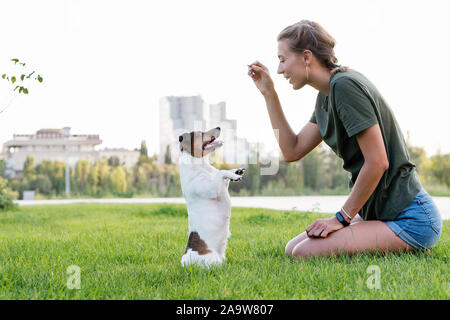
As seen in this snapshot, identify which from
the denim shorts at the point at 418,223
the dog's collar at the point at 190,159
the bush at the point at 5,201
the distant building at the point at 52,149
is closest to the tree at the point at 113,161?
the distant building at the point at 52,149

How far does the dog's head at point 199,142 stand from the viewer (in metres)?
2.42

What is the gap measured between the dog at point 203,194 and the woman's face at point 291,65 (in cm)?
56

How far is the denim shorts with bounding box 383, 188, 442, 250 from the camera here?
100 inches

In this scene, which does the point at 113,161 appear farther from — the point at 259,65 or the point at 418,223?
the point at 418,223

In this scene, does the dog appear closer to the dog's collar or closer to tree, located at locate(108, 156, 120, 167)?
the dog's collar

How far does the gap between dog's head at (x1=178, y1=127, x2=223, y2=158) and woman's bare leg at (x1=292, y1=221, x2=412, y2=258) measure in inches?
35.2

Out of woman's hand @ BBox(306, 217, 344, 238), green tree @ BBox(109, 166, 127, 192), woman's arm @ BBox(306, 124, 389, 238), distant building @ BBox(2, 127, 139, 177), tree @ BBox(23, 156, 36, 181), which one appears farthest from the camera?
distant building @ BBox(2, 127, 139, 177)

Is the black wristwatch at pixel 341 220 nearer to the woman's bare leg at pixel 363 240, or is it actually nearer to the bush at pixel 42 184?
the woman's bare leg at pixel 363 240

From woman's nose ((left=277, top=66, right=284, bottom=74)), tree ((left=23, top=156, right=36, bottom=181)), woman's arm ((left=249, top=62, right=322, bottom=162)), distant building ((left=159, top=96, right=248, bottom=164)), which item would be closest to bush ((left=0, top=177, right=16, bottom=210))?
tree ((left=23, top=156, right=36, bottom=181))

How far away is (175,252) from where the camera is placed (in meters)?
3.15

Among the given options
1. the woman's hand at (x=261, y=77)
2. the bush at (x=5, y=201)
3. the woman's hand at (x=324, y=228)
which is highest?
the woman's hand at (x=261, y=77)

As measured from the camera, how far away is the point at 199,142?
95.3 inches

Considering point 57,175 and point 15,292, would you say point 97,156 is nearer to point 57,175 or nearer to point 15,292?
point 57,175

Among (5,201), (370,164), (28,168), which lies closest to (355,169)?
(370,164)
